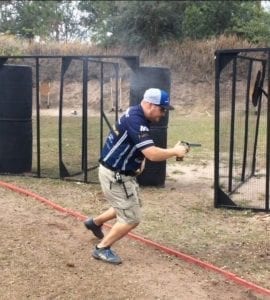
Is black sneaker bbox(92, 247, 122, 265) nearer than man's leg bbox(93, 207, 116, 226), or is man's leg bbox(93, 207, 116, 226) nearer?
black sneaker bbox(92, 247, 122, 265)

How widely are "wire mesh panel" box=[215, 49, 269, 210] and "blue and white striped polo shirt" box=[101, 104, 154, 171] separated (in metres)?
2.32

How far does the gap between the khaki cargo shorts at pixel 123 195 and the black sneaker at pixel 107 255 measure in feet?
1.10

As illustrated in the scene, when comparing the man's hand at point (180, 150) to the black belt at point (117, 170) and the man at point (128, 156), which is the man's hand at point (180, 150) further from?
the black belt at point (117, 170)

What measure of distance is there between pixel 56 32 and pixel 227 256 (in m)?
38.8

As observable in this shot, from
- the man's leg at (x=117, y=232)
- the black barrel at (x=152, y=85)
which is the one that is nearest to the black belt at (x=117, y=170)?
the man's leg at (x=117, y=232)

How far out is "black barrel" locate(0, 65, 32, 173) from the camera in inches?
331

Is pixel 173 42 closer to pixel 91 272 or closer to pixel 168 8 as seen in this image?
pixel 168 8

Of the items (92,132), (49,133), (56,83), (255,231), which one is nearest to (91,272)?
(255,231)

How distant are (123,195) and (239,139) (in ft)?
14.1

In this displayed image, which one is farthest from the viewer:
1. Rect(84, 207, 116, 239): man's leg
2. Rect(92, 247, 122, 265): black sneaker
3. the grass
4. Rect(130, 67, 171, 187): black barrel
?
Rect(130, 67, 171, 187): black barrel

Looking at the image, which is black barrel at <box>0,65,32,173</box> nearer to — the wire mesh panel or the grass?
the grass

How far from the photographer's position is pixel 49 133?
15242mm

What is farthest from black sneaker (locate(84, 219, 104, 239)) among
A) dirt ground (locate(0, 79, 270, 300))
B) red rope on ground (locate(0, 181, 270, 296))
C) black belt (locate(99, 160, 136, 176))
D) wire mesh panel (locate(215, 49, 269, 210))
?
wire mesh panel (locate(215, 49, 269, 210))

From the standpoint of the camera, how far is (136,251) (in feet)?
16.7
